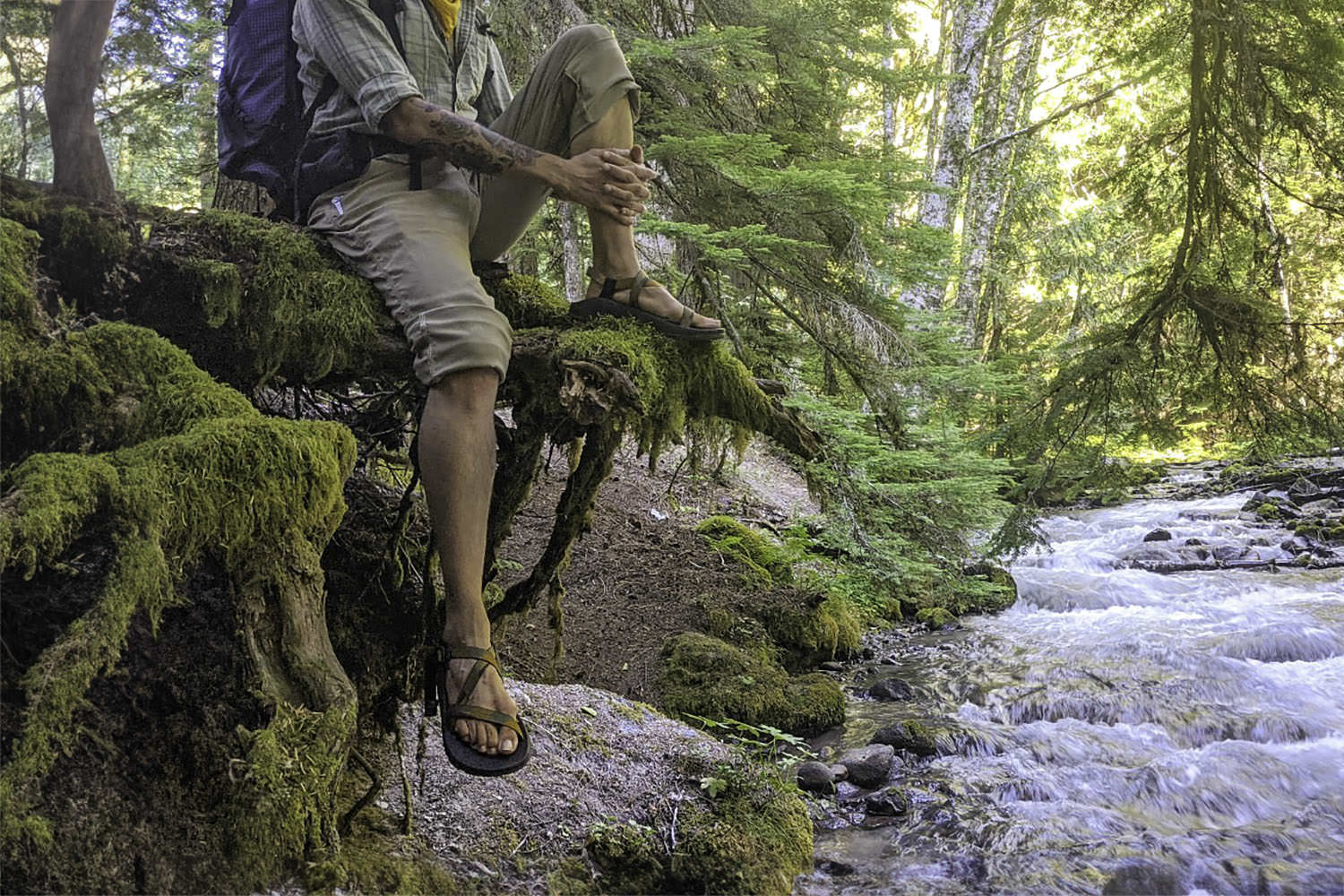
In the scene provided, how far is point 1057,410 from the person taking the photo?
276 inches

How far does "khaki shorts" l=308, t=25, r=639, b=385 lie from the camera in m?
2.81

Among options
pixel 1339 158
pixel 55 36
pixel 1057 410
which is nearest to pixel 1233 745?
pixel 1057 410

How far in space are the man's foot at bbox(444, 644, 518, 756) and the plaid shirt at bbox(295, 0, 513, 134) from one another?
5.84 feet

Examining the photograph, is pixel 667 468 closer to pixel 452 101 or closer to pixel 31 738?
pixel 452 101

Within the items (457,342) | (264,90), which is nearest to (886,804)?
(457,342)

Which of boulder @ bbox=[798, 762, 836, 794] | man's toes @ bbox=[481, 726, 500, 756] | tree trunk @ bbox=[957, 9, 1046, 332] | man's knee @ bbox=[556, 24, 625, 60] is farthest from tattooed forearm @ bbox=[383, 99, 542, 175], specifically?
tree trunk @ bbox=[957, 9, 1046, 332]

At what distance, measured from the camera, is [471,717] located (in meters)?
2.57

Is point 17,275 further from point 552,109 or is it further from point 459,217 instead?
point 552,109

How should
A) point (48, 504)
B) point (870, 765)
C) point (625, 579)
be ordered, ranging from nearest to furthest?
point (48, 504), point (870, 765), point (625, 579)

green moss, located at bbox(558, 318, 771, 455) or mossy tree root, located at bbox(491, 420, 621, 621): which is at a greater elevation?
green moss, located at bbox(558, 318, 771, 455)

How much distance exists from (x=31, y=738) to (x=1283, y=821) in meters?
5.37

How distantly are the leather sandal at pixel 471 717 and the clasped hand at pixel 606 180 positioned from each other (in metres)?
1.63

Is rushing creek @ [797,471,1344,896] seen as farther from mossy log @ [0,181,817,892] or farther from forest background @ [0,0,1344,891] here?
mossy log @ [0,181,817,892]

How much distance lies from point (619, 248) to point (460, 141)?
2.50ft
